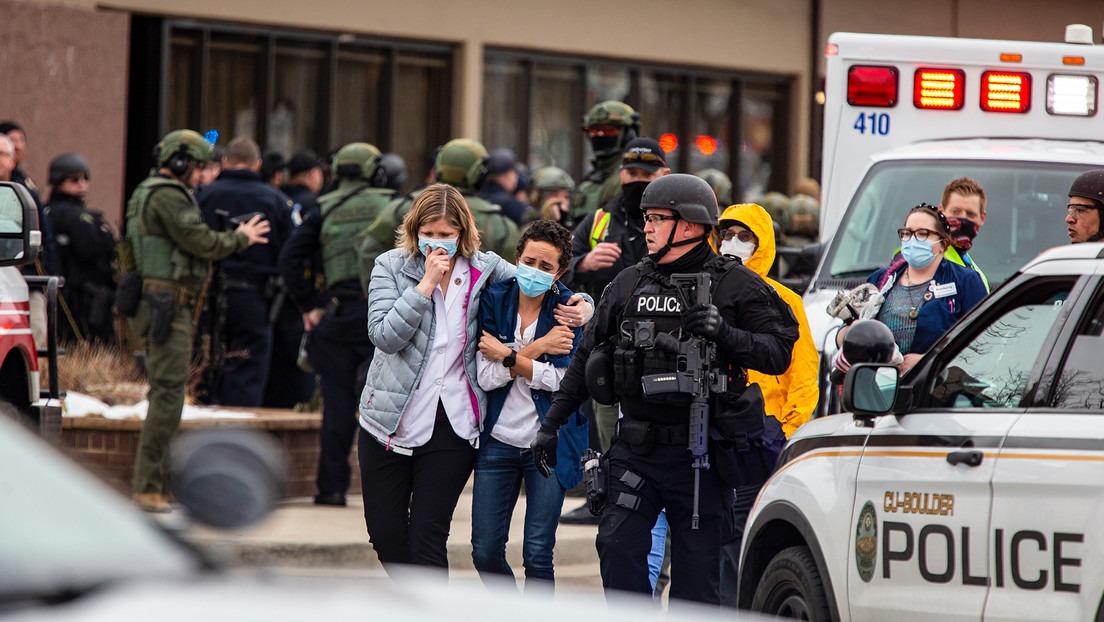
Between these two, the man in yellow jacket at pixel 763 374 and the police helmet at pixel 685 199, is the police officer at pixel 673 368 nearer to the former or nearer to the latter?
the police helmet at pixel 685 199

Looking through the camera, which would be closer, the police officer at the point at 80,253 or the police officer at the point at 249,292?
the police officer at the point at 249,292

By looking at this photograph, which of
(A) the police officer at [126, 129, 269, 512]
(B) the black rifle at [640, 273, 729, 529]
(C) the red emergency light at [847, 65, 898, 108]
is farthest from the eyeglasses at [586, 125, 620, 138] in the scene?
(B) the black rifle at [640, 273, 729, 529]

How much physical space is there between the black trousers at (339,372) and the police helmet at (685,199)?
428cm

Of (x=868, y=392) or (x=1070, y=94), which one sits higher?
(x=1070, y=94)

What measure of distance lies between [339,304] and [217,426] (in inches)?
43.1

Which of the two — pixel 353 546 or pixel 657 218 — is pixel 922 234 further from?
pixel 353 546

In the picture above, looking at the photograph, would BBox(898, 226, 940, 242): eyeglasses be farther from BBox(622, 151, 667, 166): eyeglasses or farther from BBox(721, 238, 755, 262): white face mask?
BBox(622, 151, 667, 166): eyeglasses

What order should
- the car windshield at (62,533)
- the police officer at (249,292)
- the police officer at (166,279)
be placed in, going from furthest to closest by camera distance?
the police officer at (249,292) → the police officer at (166,279) → the car windshield at (62,533)

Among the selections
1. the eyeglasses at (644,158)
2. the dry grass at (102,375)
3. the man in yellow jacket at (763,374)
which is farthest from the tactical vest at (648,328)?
the dry grass at (102,375)

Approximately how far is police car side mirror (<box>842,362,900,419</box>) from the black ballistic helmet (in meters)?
0.03

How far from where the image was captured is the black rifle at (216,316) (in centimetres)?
1171

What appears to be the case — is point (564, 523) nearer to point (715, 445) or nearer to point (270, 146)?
point (715, 445)

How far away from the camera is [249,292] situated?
12.7 meters

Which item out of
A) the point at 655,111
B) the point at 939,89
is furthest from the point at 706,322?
the point at 655,111
